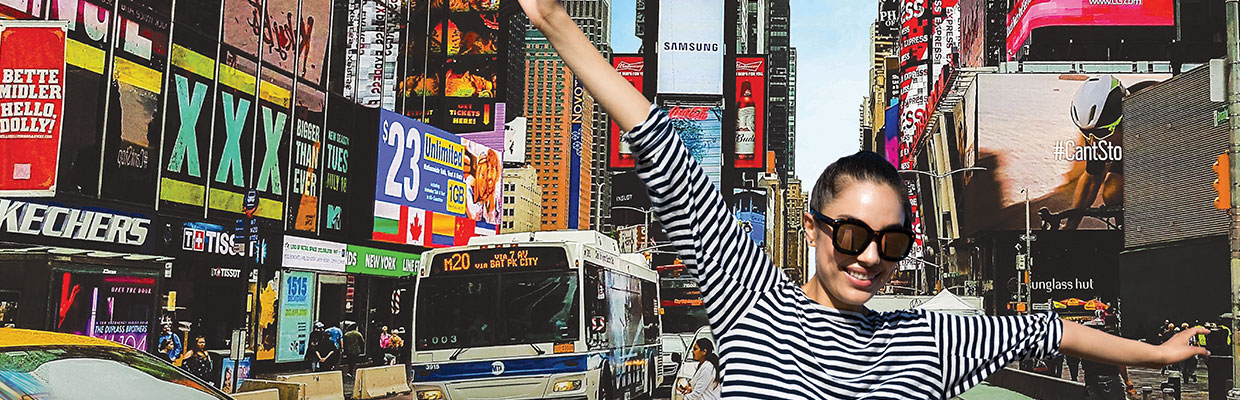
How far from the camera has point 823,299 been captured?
2.51 m

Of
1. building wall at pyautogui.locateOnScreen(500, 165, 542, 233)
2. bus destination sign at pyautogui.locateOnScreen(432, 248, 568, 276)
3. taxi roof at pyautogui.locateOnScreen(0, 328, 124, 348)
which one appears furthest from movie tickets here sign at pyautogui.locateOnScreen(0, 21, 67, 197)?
building wall at pyautogui.locateOnScreen(500, 165, 542, 233)

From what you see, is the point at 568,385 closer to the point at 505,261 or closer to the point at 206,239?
the point at 505,261

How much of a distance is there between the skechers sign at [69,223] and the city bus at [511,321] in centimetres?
1004

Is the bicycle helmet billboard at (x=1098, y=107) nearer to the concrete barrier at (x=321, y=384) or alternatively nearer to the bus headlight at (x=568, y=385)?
the concrete barrier at (x=321, y=384)

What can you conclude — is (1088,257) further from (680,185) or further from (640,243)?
(680,185)

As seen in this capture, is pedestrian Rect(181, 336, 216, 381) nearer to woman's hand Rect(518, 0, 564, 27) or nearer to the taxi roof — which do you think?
the taxi roof

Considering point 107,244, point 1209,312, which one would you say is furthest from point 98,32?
point 1209,312

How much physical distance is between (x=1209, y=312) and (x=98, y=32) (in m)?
A: 30.9

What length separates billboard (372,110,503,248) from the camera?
43469 mm

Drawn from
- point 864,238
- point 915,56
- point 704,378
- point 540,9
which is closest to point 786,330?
point 864,238

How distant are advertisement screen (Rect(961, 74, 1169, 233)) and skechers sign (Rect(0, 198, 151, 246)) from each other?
48929 millimetres

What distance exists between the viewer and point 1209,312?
116 ft

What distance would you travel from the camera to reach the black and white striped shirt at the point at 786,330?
2395 mm

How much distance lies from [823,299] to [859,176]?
0.27m
